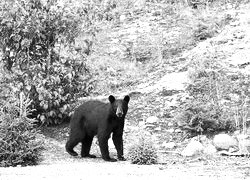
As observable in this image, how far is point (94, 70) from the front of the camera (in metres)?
14.9

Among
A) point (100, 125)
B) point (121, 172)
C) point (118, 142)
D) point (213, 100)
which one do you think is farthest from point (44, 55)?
point (121, 172)

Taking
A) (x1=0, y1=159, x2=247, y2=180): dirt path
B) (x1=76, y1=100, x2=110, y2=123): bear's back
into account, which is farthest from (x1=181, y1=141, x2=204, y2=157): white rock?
(x1=76, y1=100, x2=110, y2=123): bear's back

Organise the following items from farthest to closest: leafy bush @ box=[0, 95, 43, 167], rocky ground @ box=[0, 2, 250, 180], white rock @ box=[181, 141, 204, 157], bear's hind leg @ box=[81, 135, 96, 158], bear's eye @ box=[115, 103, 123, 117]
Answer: bear's hind leg @ box=[81, 135, 96, 158], white rock @ box=[181, 141, 204, 157], bear's eye @ box=[115, 103, 123, 117], leafy bush @ box=[0, 95, 43, 167], rocky ground @ box=[0, 2, 250, 180]

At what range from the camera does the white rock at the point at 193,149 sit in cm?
1020

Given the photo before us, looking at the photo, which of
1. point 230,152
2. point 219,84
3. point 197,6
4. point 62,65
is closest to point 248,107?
point 219,84

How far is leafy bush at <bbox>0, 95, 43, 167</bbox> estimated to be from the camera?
955cm

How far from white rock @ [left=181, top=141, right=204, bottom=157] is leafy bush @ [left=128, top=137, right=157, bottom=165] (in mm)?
1144

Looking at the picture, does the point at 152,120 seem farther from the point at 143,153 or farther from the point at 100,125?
the point at 143,153

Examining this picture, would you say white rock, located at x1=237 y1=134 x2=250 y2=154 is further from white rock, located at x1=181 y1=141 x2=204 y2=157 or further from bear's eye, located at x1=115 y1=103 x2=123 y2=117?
bear's eye, located at x1=115 y1=103 x2=123 y2=117

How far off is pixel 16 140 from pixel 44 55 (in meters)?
2.91

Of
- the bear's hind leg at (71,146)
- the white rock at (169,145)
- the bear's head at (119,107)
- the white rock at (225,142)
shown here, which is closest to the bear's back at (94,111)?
the bear's head at (119,107)

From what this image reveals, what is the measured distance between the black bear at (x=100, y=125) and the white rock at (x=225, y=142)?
1806 mm

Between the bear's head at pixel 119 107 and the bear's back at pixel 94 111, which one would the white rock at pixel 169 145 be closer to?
the bear's head at pixel 119 107

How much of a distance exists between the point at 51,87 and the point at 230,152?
4.02 metres
